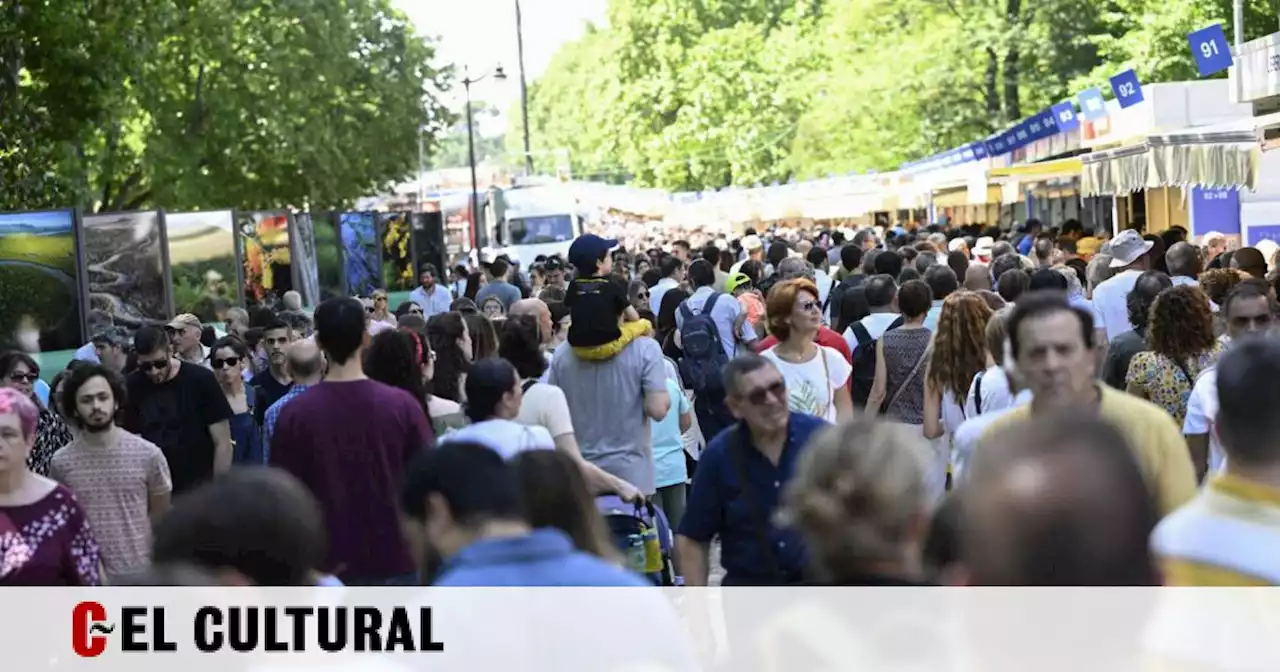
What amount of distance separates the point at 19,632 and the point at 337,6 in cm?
4175

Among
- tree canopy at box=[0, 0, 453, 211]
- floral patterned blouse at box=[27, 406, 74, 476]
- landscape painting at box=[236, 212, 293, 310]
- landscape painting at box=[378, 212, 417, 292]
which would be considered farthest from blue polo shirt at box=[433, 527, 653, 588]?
landscape painting at box=[378, 212, 417, 292]

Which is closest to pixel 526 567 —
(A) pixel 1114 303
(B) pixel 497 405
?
(B) pixel 497 405

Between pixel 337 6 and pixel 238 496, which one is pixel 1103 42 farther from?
pixel 238 496

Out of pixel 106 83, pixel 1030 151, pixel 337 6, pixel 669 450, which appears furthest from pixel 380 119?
pixel 669 450

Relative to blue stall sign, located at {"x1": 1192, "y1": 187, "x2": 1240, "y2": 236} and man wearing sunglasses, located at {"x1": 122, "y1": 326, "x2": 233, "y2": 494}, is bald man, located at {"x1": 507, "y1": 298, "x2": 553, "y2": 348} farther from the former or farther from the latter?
blue stall sign, located at {"x1": 1192, "y1": 187, "x2": 1240, "y2": 236}

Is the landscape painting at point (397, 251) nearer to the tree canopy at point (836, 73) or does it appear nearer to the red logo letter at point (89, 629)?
the tree canopy at point (836, 73)

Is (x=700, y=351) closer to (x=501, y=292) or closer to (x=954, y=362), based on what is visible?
(x=954, y=362)

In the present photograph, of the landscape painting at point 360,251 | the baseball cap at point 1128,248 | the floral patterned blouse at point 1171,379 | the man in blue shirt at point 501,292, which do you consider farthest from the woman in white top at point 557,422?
the landscape painting at point 360,251

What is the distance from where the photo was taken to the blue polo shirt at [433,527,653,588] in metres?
3.71

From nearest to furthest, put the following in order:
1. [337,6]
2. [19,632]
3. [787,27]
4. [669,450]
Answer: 1. [19,632]
2. [669,450]
3. [337,6]
4. [787,27]

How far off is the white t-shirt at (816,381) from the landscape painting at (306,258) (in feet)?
55.8

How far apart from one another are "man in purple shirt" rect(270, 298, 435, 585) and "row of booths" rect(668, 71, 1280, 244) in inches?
488

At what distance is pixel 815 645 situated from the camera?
355 centimetres

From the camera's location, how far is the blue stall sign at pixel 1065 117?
3547 cm
